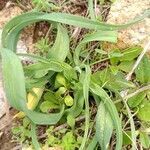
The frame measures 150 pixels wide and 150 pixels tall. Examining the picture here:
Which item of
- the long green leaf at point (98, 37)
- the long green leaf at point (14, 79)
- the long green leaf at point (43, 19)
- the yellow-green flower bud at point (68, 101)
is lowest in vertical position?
the yellow-green flower bud at point (68, 101)

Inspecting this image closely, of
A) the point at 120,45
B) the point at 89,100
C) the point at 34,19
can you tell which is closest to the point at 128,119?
the point at 89,100

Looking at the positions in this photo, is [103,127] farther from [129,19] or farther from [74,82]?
[129,19]

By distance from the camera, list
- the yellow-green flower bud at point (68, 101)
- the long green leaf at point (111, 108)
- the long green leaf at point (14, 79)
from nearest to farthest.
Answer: the long green leaf at point (14, 79)
the long green leaf at point (111, 108)
the yellow-green flower bud at point (68, 101)

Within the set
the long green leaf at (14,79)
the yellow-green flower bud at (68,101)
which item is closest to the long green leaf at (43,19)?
the long green leaf at (14,79)

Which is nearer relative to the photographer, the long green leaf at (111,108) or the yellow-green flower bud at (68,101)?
the long green leaf at (111,108)

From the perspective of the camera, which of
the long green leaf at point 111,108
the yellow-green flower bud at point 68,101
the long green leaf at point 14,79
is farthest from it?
the yellow-green flower bud at point 68,101

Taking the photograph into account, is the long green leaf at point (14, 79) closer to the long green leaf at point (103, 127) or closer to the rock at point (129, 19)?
the long green leaf at point (103, 127)

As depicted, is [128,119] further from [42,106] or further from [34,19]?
[34,19]
